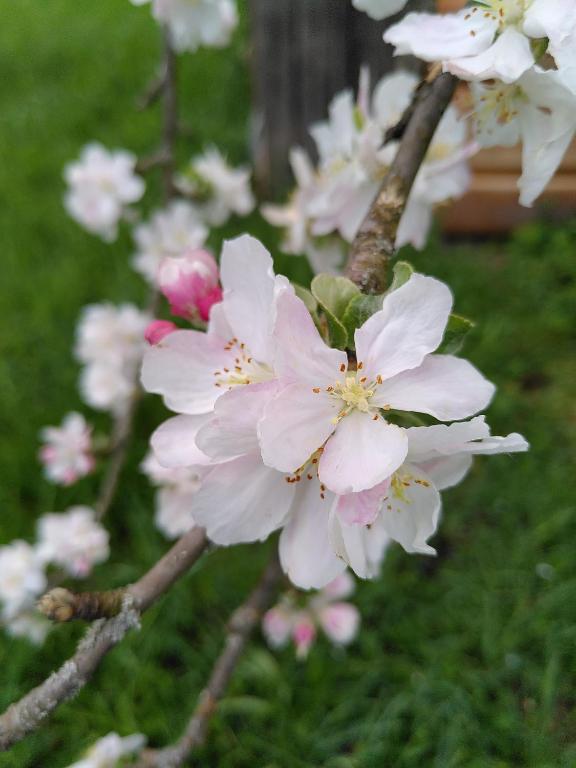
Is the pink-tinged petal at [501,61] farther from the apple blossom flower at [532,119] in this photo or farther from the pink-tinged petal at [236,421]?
the pink-tinged petal at [236,421]

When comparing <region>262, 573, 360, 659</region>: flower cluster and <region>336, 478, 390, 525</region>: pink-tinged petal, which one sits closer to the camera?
<region>336, 478, 390, 525</region>: pink-tinged petal

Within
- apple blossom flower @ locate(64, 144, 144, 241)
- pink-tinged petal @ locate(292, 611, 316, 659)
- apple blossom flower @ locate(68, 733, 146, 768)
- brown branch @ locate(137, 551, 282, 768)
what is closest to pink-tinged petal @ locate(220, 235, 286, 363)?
brown branch @ locate(137, 551, 282, 768)

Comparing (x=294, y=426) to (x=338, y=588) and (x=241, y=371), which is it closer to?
(x=241, y=371)

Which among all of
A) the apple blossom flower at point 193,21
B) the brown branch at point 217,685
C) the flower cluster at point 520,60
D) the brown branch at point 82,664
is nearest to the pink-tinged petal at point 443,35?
the flower cluster at point 520,60

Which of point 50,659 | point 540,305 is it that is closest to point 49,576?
point 50,659

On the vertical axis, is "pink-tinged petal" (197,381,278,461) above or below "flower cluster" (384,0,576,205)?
below

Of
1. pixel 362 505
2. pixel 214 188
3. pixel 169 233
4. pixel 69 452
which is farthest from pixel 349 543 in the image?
pixel 214 188

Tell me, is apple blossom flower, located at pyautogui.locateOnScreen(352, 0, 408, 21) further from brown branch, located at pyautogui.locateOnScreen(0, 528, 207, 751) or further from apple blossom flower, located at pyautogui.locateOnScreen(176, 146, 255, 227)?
apple blossom flower, located at pyautogui.locateOnScreen(176, 146, 255, 227)
